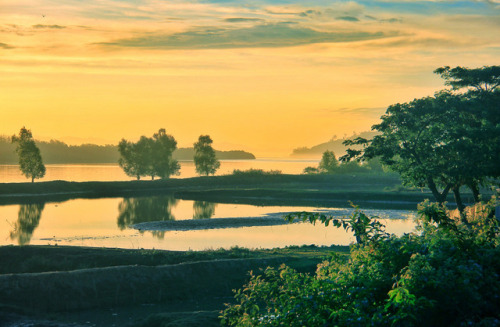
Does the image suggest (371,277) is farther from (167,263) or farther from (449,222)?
(167,263)

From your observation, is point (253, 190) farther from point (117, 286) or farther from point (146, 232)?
point (117, 286)

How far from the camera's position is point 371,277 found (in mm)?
12047

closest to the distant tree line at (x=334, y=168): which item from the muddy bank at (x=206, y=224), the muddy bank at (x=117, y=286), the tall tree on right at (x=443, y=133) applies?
the muddy bank at (x=206, y=224)

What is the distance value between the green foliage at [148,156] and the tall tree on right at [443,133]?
4066 inches

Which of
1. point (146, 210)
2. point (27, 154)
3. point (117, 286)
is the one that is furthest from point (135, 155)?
point (117, 286)

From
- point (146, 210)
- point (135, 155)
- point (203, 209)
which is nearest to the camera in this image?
point (146, 210)

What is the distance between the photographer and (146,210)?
8469 cm

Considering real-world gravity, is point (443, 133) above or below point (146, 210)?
above

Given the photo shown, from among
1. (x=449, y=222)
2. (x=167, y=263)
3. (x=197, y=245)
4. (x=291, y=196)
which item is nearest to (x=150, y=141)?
(x=291, y=196)

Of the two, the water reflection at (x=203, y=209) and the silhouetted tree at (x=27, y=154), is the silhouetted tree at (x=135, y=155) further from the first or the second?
the water reflection at (x=203, y=209)

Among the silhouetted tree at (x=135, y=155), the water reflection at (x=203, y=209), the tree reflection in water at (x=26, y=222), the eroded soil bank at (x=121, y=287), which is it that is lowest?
the water reflection at (x=203, y=209)

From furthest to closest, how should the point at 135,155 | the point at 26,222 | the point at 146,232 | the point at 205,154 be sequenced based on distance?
1. the point at 205,154
2. the point at 135,155
3. the point at 26,222
4. the point at 146,232

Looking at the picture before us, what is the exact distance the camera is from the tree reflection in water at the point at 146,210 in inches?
2717

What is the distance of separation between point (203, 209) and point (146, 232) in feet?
90.4
